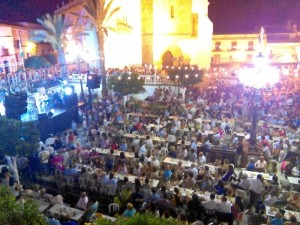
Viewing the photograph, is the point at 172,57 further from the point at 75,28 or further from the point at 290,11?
the point at 290,11

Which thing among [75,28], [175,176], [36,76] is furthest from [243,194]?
[75,28]

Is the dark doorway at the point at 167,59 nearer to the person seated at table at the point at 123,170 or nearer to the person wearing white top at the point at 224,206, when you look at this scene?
the person seated at table at the point at 123,170

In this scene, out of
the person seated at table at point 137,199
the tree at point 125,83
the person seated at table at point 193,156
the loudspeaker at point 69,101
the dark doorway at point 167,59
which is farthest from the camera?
the dark doorway at point 167,59

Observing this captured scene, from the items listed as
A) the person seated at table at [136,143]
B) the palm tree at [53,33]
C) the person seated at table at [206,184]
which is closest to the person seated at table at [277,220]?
the person seated at table at [206,184]

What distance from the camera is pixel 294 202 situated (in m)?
8.48

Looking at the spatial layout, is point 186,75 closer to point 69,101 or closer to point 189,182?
point 69,101

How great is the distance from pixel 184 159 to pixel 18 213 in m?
8.18

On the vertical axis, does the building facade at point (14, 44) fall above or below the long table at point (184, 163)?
above

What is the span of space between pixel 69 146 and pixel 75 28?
65.9 ft

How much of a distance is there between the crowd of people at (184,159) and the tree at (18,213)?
3641 mm

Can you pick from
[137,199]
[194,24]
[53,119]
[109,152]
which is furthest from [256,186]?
[194,24]

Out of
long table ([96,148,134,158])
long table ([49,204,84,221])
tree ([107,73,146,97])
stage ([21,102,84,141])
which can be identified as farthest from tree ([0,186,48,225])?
tree ([107,73,146,97])

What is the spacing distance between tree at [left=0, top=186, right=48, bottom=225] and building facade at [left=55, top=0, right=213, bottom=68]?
25.5 m

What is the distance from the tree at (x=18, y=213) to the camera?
14.3ft
